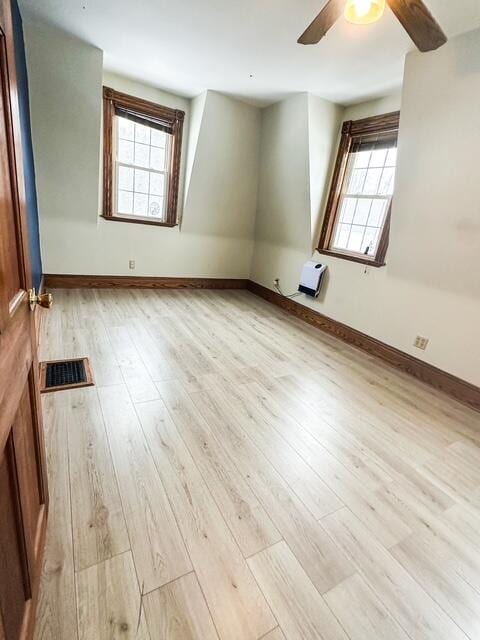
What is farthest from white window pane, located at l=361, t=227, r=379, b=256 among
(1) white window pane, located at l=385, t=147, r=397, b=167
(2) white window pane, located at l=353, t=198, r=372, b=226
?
(1) white window pane, located at l=385, t=147, r=397, b=167

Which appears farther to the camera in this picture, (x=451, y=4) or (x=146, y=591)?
(x=451, y=4)

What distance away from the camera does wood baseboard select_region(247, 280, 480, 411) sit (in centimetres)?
241

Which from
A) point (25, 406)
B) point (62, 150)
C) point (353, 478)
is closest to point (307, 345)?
point (353, 478)

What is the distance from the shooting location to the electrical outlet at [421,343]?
8.74ft

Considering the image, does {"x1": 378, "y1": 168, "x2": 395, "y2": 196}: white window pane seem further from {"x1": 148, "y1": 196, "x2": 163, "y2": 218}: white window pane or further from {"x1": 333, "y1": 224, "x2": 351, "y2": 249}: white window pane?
{"x1": 148, "y1": 196, "x2": 163, "y2": 218}: white window pane

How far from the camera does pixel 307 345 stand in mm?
3156

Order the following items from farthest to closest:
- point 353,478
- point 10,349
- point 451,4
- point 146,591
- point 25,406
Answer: point 451,4
point 353,478
point 146,591
point 25,406
point 10,349

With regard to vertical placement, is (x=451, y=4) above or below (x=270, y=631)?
above

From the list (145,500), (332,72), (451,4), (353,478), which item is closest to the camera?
(145,500)

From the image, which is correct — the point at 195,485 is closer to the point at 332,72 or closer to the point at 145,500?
the point at 145,500

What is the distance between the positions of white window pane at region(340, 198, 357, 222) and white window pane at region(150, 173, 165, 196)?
2350 millimetres

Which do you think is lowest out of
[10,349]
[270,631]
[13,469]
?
[270,631]

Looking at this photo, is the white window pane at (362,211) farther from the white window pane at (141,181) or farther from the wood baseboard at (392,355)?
the white window pane at (141,181)

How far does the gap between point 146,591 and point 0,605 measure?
1.87ft
